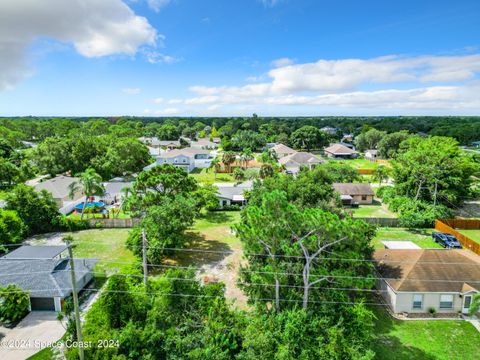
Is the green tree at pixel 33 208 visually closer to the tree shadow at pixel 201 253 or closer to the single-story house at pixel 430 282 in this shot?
the tree shadow at pixel 201 253

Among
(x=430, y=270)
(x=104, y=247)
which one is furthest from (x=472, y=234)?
(x=104, y=247)

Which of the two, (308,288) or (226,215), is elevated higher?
(308,288)

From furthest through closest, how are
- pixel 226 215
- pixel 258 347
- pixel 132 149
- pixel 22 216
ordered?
1. pixel 132 149
2. pixel 226 215
3. pixel 22 216
4. pixel 258 347

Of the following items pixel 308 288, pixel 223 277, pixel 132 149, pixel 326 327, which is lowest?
pixel 223 277

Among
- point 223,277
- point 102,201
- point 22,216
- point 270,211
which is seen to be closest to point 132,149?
point 102,201

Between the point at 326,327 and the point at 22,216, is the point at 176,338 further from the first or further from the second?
the point at 22,216

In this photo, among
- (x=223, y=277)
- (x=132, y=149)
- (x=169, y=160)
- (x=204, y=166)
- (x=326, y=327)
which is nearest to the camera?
(x=326, y=327)

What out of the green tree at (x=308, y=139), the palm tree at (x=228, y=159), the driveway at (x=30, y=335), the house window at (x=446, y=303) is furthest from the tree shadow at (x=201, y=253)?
the green tree at (x=308, y=139)
